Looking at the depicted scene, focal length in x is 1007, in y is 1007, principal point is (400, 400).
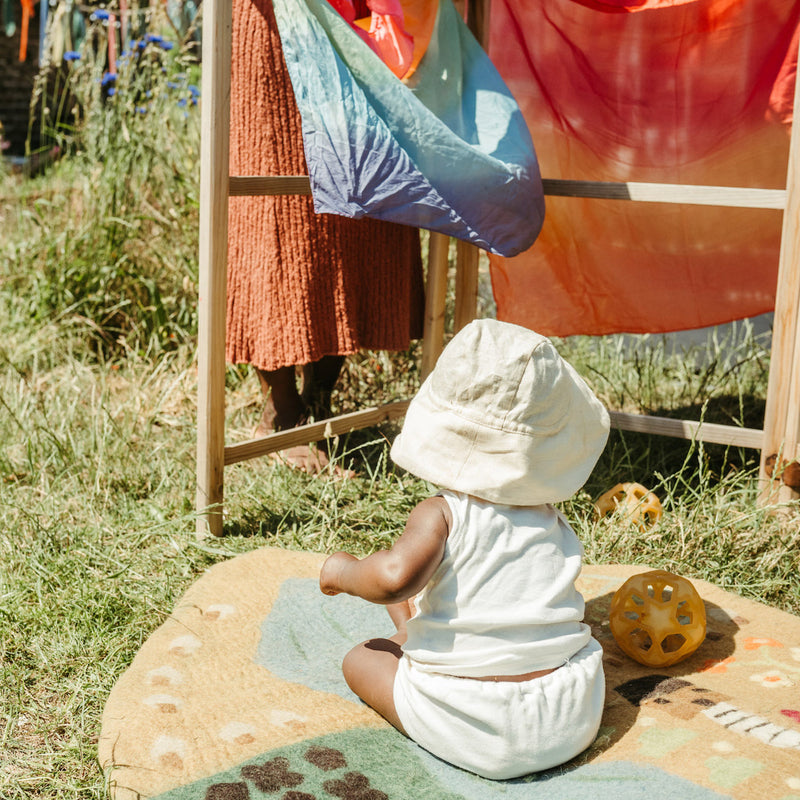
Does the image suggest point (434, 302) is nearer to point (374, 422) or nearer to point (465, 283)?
point (465, 283)

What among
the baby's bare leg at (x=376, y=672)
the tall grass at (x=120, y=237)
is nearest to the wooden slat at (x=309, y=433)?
the baby's bare leg at (x=376, y=672)

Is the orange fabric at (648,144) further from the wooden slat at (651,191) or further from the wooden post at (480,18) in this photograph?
the wooden slat at (651,191)

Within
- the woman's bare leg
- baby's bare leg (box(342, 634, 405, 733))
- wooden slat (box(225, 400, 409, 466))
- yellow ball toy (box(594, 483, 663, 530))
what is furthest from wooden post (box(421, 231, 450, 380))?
baby's bare leg (box(342, 634, 405, 733))

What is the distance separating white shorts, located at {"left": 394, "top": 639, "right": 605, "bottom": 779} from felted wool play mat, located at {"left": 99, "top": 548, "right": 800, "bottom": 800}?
4cm

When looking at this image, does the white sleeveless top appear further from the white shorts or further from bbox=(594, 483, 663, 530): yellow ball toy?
bbox=(594, 483, 663, 530): yellow ball toy

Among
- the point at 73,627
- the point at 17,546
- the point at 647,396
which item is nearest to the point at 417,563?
the point at 73,627

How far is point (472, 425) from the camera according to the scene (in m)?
1.62

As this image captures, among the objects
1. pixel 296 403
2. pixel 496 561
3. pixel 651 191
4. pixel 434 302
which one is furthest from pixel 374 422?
pixel 496 561

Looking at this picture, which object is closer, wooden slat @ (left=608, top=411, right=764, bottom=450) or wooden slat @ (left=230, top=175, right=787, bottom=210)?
wooden slat @ (left=230, top=175, right=787, bottom=210)

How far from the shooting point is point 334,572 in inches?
69.4

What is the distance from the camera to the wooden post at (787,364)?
250 cm

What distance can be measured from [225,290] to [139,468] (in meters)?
0.71

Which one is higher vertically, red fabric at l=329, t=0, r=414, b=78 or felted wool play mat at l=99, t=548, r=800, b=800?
red fabric at l=329, t=0, r=414, b=78

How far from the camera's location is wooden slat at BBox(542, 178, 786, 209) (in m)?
2.54
